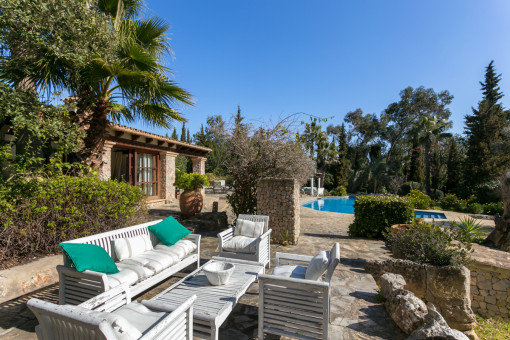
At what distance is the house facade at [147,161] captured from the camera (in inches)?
410

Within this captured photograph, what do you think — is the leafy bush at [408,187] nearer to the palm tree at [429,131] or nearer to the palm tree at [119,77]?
the palm tree at [429,131]

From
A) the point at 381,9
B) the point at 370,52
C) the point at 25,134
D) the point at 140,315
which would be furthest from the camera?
the point at 370,52

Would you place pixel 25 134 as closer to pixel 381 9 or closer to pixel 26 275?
pixel 26 275

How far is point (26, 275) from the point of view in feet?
11.2

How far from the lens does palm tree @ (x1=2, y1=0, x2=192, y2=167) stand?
483 cm

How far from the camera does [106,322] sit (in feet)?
4.68

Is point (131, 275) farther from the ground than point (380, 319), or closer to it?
farther from the ground

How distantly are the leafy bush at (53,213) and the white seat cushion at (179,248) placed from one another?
1.48 m

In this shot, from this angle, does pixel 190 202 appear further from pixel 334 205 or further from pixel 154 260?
pixel 334 205

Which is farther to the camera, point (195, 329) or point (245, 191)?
point (245, 191)

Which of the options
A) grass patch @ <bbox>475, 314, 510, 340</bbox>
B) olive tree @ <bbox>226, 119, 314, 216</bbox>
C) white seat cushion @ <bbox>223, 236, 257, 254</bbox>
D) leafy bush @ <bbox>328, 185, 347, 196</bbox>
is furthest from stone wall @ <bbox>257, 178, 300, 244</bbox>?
leafy bush @ <bbox>328, 185, 347, 196</bbox>

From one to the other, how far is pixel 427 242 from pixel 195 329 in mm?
3555

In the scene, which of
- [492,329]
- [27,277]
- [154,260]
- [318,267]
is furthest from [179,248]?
[492,329]

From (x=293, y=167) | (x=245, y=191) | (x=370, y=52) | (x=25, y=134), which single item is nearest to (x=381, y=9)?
(x=370, y=52)
